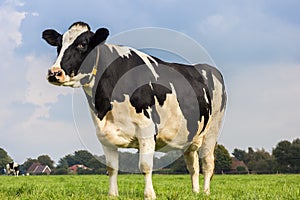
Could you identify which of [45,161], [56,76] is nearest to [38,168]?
[45,161]

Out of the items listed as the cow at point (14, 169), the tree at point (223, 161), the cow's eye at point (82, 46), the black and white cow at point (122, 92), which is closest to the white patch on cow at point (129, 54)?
the black and white cow at point (122, 92)

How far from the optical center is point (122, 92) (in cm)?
595

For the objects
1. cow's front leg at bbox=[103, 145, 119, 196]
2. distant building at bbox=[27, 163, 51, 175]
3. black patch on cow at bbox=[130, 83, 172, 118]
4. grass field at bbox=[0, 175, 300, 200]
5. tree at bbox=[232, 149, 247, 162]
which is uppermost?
tree at bbox=[232, 149, 247, 162]

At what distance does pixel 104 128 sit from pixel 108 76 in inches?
29.4

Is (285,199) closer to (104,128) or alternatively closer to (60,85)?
(104,128)

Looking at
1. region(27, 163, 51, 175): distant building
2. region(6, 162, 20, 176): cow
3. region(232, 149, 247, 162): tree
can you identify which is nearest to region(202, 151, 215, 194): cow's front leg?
region(6, 162, 20, 176): cow

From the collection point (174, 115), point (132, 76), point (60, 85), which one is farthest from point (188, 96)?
point (60, 85)

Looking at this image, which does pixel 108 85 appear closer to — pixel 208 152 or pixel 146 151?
pixel 146 151

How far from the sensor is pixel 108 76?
6.05 m

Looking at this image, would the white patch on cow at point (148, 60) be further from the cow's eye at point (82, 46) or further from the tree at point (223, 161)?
the tree at point (223, 161)

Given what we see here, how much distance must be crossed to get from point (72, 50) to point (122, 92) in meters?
Answer: 0.90

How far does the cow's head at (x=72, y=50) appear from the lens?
548 centimetres

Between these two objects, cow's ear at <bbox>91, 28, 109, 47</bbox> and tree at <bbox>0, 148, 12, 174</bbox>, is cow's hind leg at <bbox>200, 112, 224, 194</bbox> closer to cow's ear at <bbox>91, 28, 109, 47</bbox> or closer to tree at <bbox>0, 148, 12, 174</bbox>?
cow's ear at <bbox>91, 28, 109, 47</bbox>

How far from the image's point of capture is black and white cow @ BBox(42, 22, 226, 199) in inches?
229
